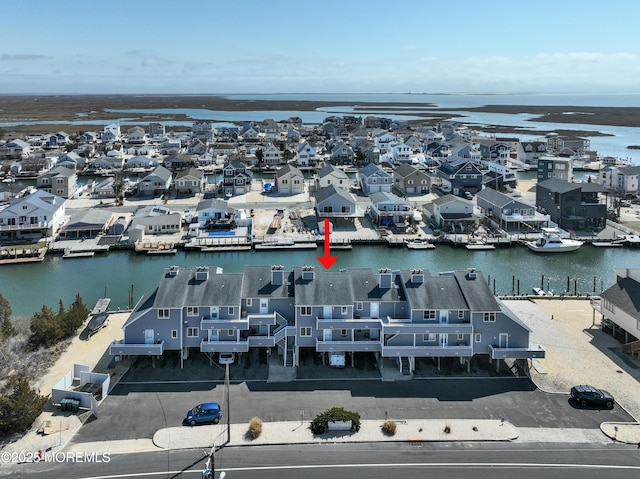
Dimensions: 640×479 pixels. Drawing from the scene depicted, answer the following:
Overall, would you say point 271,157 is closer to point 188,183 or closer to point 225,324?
point 188,183

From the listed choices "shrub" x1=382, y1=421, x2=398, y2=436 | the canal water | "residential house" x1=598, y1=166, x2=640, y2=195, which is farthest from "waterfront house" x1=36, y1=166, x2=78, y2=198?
"residential house" x1=598, y1=166, x2=640, y2=195

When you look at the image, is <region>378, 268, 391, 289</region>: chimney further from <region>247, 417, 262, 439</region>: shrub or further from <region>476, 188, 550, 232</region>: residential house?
<region>476, 188, 550, 232</region>: residential house

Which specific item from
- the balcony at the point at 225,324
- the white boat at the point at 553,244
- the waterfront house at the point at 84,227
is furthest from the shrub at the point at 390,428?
the waterfront house at the point at 84,227

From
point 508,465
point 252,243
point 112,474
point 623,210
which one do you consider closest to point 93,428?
point 112,474

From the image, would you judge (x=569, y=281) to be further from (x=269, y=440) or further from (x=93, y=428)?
(x=93, y=428)

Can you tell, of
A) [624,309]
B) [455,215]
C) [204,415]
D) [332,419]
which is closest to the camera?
[332,419]

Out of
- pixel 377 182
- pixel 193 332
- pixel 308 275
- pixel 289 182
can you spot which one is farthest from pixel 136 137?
pixel 308 275
